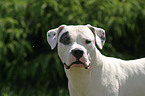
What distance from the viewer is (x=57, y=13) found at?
20.1 feet

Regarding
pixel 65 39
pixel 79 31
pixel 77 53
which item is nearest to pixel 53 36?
pixel 65 39

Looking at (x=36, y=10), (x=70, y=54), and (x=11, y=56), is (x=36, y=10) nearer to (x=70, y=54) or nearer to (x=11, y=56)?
(x=11, y=56)

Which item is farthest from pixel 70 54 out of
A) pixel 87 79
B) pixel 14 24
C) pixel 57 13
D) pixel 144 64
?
pixel 14 24

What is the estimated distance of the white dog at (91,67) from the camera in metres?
2.93

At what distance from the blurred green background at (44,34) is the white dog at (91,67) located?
2.74m

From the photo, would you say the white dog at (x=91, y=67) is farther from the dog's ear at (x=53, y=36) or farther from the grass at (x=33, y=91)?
the grass at (x=33, y=91)

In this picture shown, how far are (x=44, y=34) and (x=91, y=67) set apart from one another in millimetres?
3249

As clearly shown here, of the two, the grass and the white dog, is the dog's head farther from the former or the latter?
the grass

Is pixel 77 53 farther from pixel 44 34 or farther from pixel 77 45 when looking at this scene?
pixel 44 34

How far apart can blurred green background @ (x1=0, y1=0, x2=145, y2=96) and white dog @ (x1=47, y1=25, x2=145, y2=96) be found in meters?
2.74

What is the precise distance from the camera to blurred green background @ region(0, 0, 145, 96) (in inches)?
240

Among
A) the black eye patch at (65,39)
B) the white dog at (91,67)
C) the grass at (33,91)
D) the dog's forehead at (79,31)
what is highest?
the dog's forehead at (79,31)

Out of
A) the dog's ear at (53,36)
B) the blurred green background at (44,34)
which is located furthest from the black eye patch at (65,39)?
the blurred green background at (44,34)

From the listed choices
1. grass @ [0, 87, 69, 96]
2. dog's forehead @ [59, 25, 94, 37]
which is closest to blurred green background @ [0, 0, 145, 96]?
grass @ [0, 87, 69, 96]
